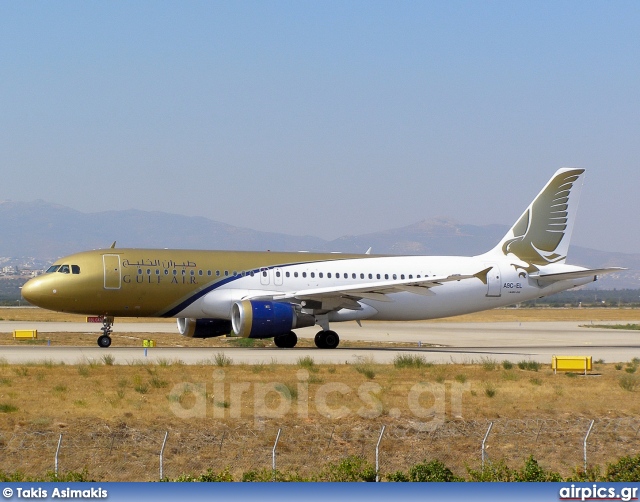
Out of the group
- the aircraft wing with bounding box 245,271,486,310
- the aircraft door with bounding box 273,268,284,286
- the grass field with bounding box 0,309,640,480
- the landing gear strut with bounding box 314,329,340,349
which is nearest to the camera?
the grass field with bounding box 0,309,640,480

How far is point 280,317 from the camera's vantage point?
38.6 meters

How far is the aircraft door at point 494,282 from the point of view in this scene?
45500 millimetres

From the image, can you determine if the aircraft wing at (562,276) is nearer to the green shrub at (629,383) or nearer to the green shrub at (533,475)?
the green shrub at (629,383)

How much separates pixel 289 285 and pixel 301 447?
66.6ft

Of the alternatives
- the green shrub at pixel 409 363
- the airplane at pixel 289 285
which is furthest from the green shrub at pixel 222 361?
the green shrub at pixel 409 363

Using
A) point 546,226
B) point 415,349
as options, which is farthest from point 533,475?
point 546,226

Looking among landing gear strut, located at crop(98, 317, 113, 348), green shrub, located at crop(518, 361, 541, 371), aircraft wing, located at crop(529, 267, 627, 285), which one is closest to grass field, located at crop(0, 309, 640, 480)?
green shrub, located at crop(518, 361, 541, 371)

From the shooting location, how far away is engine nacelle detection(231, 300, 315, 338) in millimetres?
38031

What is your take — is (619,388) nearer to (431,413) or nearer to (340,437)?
(431,413)

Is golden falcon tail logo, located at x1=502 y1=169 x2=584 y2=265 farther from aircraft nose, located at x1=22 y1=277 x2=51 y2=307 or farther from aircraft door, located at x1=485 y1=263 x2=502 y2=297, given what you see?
aircraft nose, located at x1=22 y1=277 x2=51 y2=307

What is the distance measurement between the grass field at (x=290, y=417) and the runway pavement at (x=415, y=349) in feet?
16.1

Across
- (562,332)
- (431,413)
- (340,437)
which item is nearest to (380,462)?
(340,437)

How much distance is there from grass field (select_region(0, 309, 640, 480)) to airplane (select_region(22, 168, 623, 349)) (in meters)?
8.60

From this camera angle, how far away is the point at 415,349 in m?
45.0
